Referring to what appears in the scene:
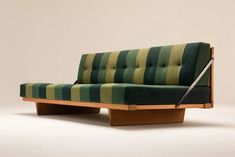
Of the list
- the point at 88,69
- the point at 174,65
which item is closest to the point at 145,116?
the point at 174,65

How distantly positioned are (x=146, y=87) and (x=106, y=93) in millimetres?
329

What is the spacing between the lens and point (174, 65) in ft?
14.2

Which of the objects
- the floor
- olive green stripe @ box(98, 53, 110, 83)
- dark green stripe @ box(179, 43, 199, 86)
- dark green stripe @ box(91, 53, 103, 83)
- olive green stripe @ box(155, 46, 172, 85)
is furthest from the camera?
dark green stripe @ box(91, 53, 103, 83)

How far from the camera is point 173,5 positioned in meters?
7.70

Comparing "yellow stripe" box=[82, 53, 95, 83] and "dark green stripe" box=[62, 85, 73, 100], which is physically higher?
"yellow stripe" box=[82, 53, 95, 83]

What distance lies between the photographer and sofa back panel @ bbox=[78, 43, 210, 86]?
4152 mm

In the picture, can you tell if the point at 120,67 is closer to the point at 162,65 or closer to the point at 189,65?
the point at 162,65

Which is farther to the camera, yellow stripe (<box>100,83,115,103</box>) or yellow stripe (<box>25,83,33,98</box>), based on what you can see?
Result: yellow stripe (<box>25,83,33,98</box>)

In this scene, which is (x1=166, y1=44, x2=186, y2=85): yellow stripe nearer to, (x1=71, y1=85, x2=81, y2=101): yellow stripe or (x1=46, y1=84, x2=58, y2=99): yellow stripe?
(x1=71, y1=85, x2=81, y2=101): yellow stripe

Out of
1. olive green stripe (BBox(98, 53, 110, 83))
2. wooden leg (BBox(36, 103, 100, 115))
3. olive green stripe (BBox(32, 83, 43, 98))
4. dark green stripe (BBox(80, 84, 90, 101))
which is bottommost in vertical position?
wooden leg (BBox(36, 103, 100, 115))

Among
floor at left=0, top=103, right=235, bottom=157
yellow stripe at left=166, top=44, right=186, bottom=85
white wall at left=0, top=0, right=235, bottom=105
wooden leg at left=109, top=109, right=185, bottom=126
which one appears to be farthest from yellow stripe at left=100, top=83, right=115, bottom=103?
white wall at left=0, top=0, right=235, bottom=105

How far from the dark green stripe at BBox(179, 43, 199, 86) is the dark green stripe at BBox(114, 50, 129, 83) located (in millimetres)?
871

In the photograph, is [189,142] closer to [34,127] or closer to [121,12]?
[34,127]

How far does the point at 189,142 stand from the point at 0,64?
541 centimetres
